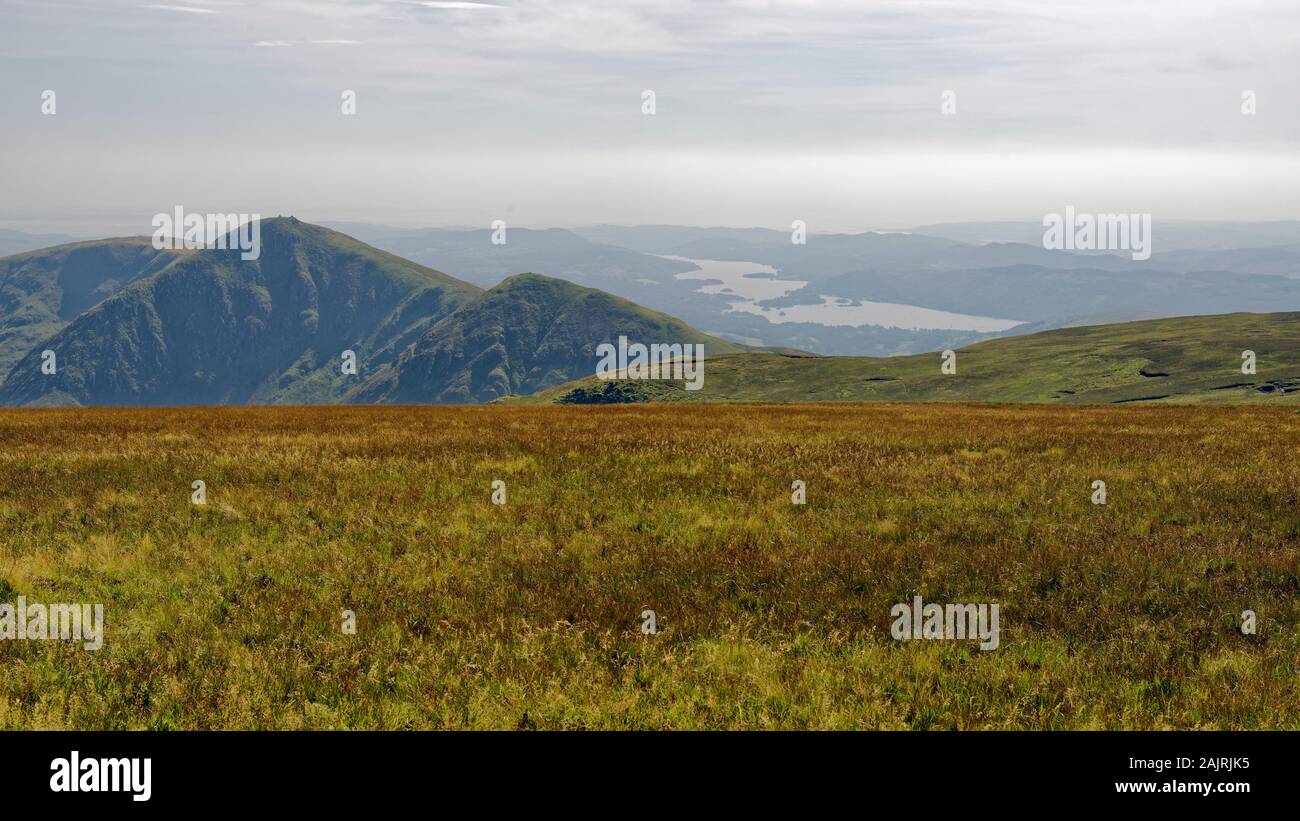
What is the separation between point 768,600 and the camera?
9.09 metres

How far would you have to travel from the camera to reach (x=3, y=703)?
604cm

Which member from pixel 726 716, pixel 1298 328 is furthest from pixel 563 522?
pixel 1298 328

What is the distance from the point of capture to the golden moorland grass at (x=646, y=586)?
640 centimetres

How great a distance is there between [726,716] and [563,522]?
6.73 metres

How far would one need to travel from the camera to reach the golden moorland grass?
6398 mm

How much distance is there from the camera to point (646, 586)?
9461 millimetres

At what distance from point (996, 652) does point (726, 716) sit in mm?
3115
